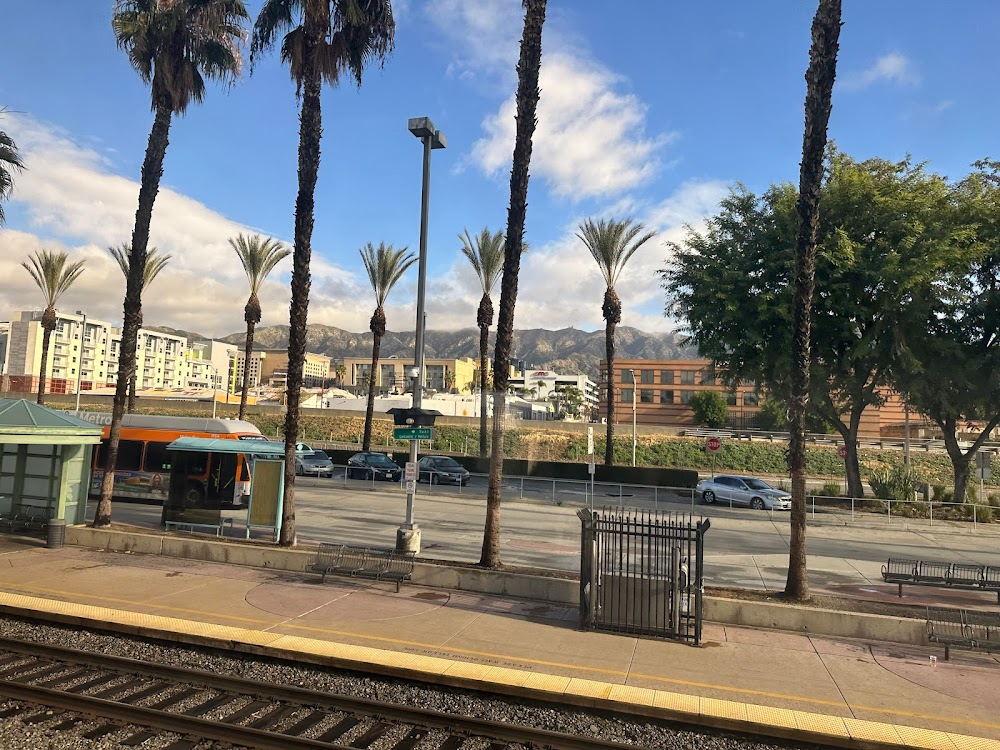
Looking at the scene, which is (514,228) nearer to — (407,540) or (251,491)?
(407,540)

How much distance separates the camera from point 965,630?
9922 mm

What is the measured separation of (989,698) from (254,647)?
981 centimetres

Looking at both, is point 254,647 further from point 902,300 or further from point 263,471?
point 902,300

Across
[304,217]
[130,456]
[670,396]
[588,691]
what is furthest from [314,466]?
[670,396]

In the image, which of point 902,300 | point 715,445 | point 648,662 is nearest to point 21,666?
point 648,662

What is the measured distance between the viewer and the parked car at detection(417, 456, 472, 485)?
109 feet

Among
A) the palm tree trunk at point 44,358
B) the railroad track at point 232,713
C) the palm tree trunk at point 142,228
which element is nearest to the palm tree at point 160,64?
the palm tree trunk at point 142,228

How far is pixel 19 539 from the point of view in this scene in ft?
52.1

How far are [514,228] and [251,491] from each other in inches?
381

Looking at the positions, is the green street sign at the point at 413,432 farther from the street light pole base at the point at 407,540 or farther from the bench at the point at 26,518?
the bench at the point at 26,518

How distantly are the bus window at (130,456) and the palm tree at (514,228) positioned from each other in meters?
16.8

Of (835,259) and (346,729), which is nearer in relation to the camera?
(346,729)

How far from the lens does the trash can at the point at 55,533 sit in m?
15.1

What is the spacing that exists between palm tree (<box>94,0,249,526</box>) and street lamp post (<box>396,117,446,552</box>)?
691cm
